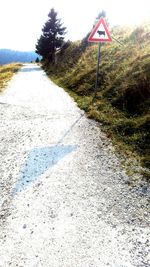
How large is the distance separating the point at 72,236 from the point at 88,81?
13027 millimetres

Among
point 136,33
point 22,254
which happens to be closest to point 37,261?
point 22,254

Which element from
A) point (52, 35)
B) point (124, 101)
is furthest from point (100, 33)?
point (52, 35)

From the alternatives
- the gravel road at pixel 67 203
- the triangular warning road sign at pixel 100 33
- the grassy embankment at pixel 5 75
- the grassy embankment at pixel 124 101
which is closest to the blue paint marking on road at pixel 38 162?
the gravel road at pixel 67 203

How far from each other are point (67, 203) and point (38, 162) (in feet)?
6.35

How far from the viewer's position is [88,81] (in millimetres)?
17078

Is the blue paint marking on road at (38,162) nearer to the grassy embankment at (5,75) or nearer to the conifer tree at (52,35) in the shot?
the grassy embankment at (5,75)

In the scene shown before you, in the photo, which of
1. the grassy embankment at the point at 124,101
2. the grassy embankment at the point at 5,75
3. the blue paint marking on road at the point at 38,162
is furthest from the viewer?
the grassy embankment at the point at 5,75

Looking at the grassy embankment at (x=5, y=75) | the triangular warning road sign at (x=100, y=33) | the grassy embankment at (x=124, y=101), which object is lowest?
the grassy embankment at (x=5, y=75)

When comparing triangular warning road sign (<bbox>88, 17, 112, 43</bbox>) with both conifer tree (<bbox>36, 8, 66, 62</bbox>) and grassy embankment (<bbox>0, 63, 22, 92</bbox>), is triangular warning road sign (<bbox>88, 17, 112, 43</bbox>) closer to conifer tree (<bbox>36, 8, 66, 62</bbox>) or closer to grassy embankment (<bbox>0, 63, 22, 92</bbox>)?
grassy embankment (<bbox>0, 63, 22, 92</bbox>)

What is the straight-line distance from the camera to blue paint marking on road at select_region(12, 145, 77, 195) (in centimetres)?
647

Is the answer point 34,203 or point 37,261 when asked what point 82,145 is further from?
point 37,261

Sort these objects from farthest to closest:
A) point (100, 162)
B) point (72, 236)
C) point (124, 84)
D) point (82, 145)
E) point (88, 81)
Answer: point (88, 81) < point (124, 84) < point (82, 145) < point (100, 162) < point (72, 236)

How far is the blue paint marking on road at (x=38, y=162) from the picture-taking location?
255 inches

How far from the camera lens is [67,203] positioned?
5715mm
